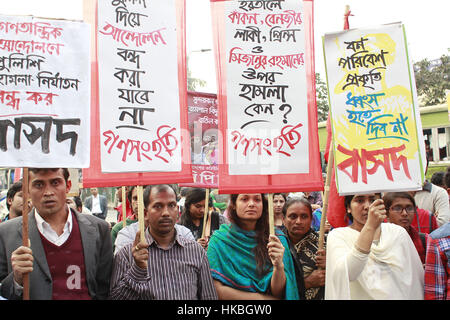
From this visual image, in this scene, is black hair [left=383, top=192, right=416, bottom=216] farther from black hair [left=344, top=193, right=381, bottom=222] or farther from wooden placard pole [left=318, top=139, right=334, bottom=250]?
wooden placard pole [left=318, top=139, right=334, bottom=250]

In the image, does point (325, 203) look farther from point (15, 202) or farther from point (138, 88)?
point (15, 202)

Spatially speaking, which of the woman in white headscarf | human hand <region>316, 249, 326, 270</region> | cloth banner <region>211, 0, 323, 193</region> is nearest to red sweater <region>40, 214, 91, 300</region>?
cloth banner <region>211, 0, 323, 193</region>

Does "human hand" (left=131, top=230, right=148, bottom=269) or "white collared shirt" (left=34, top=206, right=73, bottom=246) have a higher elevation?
"white collared shirt" (left=34, top=206, right=73, bottom=246)

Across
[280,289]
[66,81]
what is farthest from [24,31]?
[280,289]

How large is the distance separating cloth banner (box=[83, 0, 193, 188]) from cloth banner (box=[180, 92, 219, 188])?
68.5 inches

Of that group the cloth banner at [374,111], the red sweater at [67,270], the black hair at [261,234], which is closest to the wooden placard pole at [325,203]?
the cloth banner at [374,111]

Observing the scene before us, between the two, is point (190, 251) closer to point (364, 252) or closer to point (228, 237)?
point (228, 237)

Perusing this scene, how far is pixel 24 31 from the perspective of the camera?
3305mm

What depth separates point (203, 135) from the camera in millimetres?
5516

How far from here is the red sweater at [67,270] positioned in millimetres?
3055

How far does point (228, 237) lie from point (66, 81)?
1.68 m

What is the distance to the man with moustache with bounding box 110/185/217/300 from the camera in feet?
10.4

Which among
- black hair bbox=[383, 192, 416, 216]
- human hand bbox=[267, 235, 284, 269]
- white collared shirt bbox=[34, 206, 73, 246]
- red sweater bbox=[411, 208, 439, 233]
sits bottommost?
human hand bbox=[267, 235, 284, 269]

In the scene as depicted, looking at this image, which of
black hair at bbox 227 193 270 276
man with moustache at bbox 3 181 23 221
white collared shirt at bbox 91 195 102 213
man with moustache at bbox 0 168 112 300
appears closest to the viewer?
man with moustache at bbox 0 168 112 300
